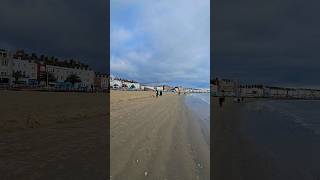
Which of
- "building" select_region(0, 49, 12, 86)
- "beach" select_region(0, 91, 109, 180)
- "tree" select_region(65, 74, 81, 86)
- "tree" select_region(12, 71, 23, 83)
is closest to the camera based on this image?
"beach" select_region(0, 91, 109, 180)

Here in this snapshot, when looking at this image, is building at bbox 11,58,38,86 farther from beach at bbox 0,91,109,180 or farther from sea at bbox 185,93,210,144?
beach at bbox 0,91,109,180

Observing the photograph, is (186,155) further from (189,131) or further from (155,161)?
(189,131)

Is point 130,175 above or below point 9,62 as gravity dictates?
below

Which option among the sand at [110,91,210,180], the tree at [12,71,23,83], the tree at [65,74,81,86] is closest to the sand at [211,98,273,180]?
the sand at [110,91,210,180]

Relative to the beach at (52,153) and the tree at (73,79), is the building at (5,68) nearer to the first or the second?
the tree at (73,79)

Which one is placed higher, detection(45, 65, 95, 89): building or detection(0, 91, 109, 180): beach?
detection(45, 65, 95, 89): building

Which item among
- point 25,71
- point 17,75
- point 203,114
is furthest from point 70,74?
point 203,114

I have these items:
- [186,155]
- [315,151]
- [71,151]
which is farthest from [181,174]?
[315,151]

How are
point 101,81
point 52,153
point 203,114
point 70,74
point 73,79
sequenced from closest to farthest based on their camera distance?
1. point 52,153
2. point 203,114
3. point 101,81
4. point 73,79
5. point 70,74

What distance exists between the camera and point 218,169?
609 centimetres

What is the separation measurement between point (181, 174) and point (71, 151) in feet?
8.87

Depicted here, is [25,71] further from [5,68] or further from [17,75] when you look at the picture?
[5,68]

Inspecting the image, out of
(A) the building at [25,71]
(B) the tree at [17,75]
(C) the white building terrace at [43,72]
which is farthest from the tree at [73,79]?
(B) the tree at [17,75]

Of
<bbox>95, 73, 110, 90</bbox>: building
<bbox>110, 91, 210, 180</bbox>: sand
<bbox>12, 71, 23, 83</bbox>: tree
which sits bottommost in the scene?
<bbox>110, 91, 210, 180</bbox>: sand
